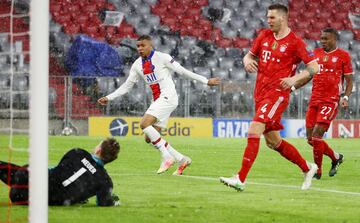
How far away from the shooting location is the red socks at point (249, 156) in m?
9.09

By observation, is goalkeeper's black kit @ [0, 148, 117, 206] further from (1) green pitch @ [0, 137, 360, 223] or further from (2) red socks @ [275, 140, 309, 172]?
(2) red socks @ [275, 140, 309, 172]

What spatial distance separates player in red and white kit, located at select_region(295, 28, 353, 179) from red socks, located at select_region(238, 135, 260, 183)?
2.94m

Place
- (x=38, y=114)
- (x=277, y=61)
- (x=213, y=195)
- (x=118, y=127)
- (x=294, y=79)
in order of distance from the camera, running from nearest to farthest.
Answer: (x=38, y=114)
(x=294, y=79)
(x=213, y=195)
(x=277, y=61)
(x=118, y=127)

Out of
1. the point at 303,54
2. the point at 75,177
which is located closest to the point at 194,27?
the point at 303,54

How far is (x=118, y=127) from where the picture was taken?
23.4 m

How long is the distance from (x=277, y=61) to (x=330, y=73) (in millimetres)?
3023

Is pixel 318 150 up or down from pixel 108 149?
down

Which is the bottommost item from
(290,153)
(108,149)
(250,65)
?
(290,153)

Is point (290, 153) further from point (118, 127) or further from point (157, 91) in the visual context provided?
point (118, 127)

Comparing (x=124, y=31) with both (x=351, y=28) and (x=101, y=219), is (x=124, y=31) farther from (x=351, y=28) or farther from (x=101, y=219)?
(x=101, y=219)

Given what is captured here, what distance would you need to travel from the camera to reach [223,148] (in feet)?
61.0

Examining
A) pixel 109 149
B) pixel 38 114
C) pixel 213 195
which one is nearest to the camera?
pixel 38 114

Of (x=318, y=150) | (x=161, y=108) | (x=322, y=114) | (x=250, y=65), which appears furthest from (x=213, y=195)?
(x=161, y=108)

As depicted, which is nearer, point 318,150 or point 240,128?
point 318,150
